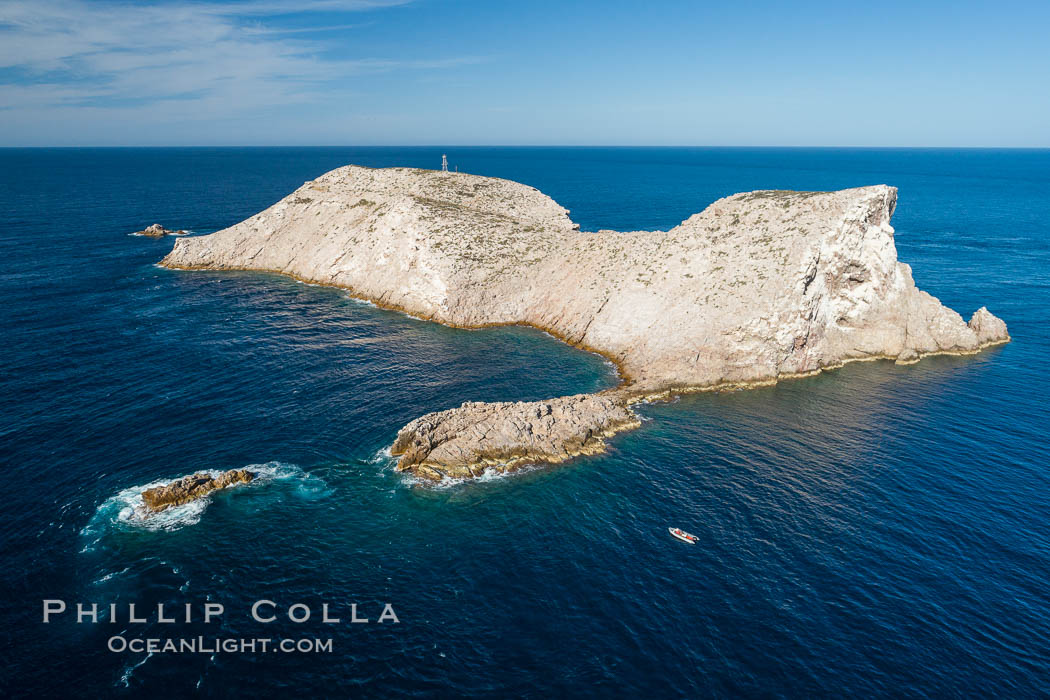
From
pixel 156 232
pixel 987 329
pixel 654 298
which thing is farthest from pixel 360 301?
pixel 987 329

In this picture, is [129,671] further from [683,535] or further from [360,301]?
[360,301]

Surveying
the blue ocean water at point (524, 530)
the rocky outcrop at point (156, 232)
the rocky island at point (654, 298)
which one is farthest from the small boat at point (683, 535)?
the rocky outcrop at point (156, 232)

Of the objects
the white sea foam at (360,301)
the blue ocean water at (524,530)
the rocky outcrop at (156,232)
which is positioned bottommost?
the blue ocean water at (524,530)

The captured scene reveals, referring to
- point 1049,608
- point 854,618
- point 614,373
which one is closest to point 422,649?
point 854,618

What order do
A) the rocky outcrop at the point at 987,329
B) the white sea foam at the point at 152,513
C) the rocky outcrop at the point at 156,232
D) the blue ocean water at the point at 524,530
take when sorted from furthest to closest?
the rocky outcrop at the point at 156,232
the rocky outcrop at the point at 987,329
the white sea foam at the point at 152,513
the blue ocean water at the point at 524,530

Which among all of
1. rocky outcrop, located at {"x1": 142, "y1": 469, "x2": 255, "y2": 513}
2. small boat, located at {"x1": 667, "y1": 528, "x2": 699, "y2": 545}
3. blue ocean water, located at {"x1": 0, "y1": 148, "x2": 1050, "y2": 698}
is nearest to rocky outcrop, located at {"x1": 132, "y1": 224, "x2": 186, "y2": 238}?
blue ocean water, located at {"x1": 0, "y1": 148, "x2": 1050, "y2": 698}

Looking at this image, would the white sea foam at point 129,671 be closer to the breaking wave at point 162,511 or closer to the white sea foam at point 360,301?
the breaking wave at point 162,511

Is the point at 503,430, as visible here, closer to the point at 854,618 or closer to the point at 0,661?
the point at 854,618
